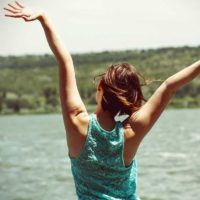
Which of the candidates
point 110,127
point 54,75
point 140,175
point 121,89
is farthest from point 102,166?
point 54,75

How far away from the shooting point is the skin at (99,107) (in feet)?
8.58

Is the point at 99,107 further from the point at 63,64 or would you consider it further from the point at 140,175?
the point at 140,175

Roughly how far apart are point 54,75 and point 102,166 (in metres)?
127

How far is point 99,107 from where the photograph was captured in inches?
106

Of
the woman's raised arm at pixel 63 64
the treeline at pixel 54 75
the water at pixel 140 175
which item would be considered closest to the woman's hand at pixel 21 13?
the woman's raised arm at pixel 63 64

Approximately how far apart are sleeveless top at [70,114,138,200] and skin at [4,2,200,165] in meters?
0.03

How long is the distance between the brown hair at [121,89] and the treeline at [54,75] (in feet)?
330

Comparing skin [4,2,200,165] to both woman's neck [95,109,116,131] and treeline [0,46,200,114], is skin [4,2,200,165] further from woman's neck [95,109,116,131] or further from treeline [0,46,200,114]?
treeline [0,46,200,114]

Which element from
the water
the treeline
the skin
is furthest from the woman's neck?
the treeline

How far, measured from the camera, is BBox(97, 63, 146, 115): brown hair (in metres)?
2.66

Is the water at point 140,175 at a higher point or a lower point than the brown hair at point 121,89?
lower

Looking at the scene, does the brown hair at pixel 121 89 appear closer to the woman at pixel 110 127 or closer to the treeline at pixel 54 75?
the woman at pixel 110 127

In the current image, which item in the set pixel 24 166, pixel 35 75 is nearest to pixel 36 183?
pixel 24 166

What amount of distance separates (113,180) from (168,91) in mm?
457
